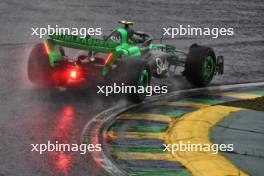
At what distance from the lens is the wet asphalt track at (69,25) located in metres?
8.82

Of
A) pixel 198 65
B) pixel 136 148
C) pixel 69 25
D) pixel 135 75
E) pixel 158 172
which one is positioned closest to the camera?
pixel 158 172

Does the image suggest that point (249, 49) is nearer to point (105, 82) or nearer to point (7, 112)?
point (105, 82)

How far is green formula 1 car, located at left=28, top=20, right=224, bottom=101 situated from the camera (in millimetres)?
11789

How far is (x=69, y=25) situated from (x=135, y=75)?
9219mm

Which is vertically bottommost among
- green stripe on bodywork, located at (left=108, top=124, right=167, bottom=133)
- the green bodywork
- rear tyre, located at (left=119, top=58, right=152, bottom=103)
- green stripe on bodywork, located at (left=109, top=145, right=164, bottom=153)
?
green stripe on bodywork, located at (left=109, top=145, right=164, bottom=153)

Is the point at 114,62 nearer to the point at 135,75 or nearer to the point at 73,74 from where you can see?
the point at 135,75

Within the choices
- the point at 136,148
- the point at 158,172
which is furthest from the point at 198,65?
the point at 158,172

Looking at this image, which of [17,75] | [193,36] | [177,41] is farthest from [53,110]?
[193,36]

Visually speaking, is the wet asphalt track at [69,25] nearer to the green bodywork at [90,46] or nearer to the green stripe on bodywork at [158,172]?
the green stripe on bodywork at [158,172]

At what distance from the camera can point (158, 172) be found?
27.3 feet

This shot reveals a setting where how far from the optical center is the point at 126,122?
10.6m

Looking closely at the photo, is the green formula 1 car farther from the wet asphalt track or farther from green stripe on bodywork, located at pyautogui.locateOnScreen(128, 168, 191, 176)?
green stripe on bodywork, located at pyautogui.locateOnScreen(128, 168, 191, 176)

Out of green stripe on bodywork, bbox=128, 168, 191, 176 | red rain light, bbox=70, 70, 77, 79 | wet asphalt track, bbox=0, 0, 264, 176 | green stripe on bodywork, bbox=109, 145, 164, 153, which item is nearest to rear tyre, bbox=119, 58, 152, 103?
wet asphalt track, bbox=0, 0, 264, 176

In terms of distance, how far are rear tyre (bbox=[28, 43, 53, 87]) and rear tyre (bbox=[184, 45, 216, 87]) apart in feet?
8.87
